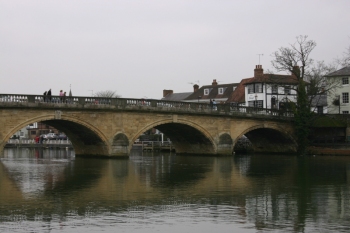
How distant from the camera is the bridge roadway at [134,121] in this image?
38312mm

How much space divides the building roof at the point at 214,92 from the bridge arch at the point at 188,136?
3092 centimetres

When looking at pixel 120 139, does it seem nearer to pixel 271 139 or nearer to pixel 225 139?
pixel 225 139

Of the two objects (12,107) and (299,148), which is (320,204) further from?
(299,148)

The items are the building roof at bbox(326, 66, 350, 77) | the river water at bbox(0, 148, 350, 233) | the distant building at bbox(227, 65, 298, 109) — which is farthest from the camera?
the distant building at bbox(227, 65, 298, 109)

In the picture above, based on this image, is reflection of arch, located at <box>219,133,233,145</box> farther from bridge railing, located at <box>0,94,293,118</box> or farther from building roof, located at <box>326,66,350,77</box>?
building roof, located at <box>326,66,350,77</box>

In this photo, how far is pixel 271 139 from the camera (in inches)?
2245

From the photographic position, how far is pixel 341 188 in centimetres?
2189

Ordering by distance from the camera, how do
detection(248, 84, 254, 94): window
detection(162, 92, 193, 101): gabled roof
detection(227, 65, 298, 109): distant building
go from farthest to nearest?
detection(162, 92, 193, 101): gabled roof
detection(248, 84, 254, 94): window
detection(227, 65, 298, 109): distant building

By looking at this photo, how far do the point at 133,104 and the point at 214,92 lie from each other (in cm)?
4661

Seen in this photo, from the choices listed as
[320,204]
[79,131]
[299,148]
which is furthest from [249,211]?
[299,148]

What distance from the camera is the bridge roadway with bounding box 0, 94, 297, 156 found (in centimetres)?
3831

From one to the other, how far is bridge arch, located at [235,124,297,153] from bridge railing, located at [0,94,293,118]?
138 centimetres

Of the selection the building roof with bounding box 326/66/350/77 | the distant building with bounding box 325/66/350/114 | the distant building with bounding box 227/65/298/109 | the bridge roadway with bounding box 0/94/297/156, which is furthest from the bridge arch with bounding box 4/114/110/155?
the building roof with bounding box 326/66/350/77

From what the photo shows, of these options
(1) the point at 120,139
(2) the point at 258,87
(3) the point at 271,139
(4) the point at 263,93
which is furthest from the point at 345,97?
(1) the point at 120,139
